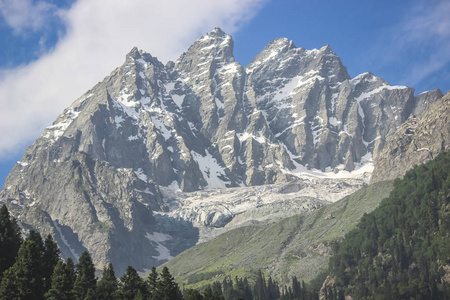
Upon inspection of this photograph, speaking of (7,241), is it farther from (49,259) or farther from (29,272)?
(29,272)

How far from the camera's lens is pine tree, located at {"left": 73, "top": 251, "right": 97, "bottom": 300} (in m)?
146

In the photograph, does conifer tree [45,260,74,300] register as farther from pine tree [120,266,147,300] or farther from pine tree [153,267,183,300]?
pine tree [153,267,183,300]

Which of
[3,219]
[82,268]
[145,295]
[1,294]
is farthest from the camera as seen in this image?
[3,219]

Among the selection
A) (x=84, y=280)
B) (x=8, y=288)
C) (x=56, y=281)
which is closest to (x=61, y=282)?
(x=56, y=281)

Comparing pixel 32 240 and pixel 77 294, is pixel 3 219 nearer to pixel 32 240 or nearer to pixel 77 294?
pixel 32 240

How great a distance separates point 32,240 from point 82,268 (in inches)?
616

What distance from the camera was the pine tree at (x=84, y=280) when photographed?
146m

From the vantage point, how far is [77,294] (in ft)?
478

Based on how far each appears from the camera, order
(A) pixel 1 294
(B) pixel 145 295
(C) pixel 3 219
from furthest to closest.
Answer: (C) pixel 3 219
(B) pixel 145 295
(A) pixel 1 294

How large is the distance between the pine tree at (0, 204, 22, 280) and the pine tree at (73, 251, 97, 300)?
1765cm

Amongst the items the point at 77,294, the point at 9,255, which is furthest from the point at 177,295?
the point at 9,255

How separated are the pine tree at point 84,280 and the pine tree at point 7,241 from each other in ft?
57.9

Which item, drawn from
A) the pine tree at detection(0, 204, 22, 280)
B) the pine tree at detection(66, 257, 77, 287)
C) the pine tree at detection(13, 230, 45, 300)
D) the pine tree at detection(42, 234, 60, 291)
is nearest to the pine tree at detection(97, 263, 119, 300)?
the pine tree at detection(66, 257, 77, 287)

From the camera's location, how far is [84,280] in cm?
14688
